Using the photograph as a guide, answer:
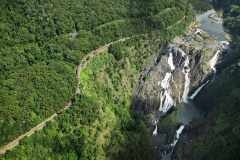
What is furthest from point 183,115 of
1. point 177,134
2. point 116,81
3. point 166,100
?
point 116,81

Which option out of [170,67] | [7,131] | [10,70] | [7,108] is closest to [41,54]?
[10,70]

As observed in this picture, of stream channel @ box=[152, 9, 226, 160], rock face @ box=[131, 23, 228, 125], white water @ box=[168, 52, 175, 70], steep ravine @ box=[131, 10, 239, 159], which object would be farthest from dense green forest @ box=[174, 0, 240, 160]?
white water @ box=[168, 52, 175, 70]

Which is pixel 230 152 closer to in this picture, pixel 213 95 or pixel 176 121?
pixel 176 121

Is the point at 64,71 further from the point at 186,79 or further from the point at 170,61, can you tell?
the point at 186,79

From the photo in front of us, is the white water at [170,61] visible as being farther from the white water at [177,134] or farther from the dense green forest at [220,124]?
the white water at [177,134]

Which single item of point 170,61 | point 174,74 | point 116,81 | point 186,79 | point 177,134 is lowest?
point 177,134

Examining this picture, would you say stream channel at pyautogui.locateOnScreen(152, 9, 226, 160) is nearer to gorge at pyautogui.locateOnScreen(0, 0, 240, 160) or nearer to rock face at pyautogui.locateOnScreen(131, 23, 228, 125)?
gorge at pyautogui.locateOnScreen(0, 0, 240, 160)

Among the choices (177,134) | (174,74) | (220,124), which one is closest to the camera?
(220,124)

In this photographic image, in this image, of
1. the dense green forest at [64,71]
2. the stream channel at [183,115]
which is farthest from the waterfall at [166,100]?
the dense green forest at [64,71]
